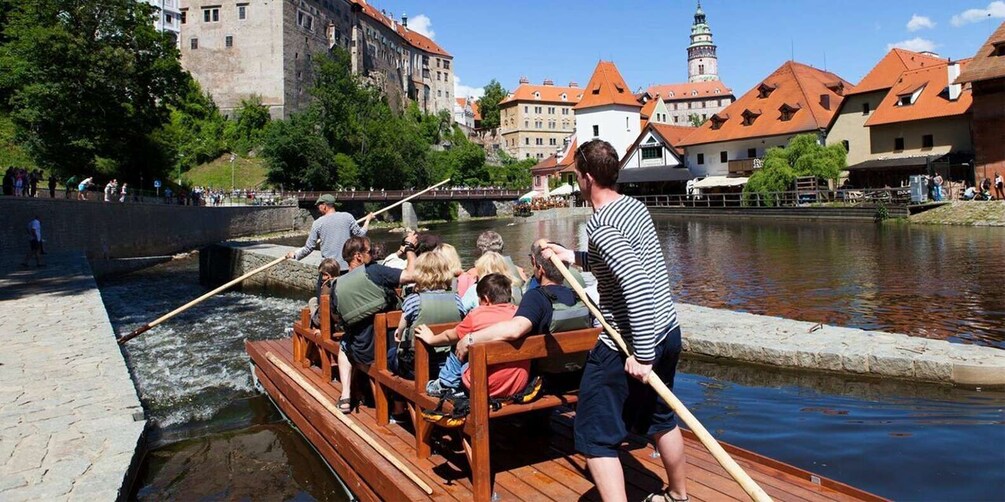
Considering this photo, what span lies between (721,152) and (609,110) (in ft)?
57.9

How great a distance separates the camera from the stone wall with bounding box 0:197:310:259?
82.1 ft

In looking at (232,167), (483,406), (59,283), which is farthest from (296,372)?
(232,167)

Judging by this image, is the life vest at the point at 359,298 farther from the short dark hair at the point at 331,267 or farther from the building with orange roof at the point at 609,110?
the building with orange roof at the point at 609,110

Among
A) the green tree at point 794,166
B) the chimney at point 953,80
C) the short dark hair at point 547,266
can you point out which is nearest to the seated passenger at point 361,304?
the short dark hair at point 547,266

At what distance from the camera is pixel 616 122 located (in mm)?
74062

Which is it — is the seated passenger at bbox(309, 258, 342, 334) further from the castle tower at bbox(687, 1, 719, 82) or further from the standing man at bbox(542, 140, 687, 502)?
the castle tower at bbox(687, 1, 719, 82)

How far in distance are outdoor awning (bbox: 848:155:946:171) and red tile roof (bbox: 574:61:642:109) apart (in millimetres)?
31041

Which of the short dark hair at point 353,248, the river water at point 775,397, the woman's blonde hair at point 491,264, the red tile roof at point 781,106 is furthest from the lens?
the red tile roof at point 781,106

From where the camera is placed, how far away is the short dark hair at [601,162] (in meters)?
3.81

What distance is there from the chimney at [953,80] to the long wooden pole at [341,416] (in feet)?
149

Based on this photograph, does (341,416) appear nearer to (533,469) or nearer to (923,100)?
(533,469)

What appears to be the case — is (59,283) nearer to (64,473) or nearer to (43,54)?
(64,473)

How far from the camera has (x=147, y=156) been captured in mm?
44625

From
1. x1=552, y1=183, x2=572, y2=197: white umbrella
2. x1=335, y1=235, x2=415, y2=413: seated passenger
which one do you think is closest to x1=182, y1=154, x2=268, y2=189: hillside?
x1=552, y1=183, x2=572, y2=197: white umbrella
